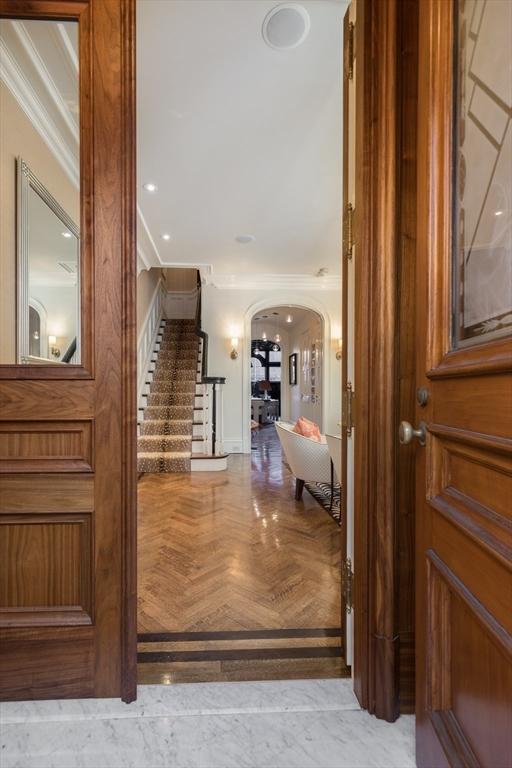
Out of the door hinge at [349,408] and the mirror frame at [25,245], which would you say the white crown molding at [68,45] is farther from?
the door hinge at [349,408]

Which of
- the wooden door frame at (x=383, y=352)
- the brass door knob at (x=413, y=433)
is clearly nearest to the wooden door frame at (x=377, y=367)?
the wooden door frame at (x=383, y=352)

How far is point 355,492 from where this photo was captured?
120cm

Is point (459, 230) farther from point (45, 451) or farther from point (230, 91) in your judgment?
point (230, 91)

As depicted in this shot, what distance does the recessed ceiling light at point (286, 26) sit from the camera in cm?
166

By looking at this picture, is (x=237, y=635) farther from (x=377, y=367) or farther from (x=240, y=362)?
(x=240, y=362)

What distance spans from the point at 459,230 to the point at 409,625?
1.20m

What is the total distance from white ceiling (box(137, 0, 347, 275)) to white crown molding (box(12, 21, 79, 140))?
1.78 feet

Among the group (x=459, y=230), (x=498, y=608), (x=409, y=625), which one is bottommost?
(x=409, y=625)

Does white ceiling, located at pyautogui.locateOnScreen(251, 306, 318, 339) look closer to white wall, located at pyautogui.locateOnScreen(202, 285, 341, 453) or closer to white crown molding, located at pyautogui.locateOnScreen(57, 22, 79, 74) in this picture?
white wall, located at pyautogui.locateOnScreen(202, 285, 341, 453)

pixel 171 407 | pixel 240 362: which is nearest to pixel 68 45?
pixel 171 407

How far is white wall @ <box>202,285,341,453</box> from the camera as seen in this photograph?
5.95 metres

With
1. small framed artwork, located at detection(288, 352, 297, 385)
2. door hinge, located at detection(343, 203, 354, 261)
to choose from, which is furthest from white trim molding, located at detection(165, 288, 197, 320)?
door hinge, located at detection(343, 203, 354, 261)

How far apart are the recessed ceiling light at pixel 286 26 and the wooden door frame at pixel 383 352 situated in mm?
774

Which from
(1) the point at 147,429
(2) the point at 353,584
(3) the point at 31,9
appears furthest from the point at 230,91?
(1) the point at 147,429
